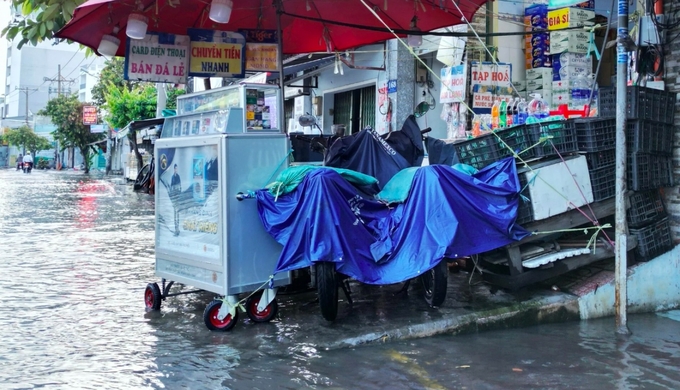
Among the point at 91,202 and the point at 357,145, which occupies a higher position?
the point at 357,145

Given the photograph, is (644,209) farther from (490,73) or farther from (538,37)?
(538,37)

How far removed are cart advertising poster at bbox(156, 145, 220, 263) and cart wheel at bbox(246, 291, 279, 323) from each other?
1.69ft

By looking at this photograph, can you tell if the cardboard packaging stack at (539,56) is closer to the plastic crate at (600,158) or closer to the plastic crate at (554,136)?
the plastic crate at (600,158)

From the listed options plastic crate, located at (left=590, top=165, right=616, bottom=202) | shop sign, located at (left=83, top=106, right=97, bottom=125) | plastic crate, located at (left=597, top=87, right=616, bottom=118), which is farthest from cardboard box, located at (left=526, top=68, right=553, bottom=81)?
shop sign, located at (left=83, top=106, right=97, bottom=125)

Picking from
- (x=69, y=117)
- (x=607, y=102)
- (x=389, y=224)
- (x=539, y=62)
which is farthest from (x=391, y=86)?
(x=69, y=117)

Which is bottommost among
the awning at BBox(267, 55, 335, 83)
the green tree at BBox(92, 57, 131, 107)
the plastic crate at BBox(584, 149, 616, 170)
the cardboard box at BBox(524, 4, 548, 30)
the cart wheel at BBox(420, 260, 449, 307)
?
the cart wheel at BBox(420, 260, 449, 307)

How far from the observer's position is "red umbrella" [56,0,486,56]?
6703 mm

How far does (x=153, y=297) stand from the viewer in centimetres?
641

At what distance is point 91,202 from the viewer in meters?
20.1

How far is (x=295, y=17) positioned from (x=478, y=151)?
3.06 m

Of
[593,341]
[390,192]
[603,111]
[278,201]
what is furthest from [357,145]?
[593,341]

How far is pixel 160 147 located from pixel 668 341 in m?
5.08

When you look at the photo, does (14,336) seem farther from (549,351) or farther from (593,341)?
(593,341)

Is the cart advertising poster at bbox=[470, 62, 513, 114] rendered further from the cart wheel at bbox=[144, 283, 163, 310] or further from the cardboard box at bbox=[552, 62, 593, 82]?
the cart wheel at bbox=[144, 283, 163, 310]
